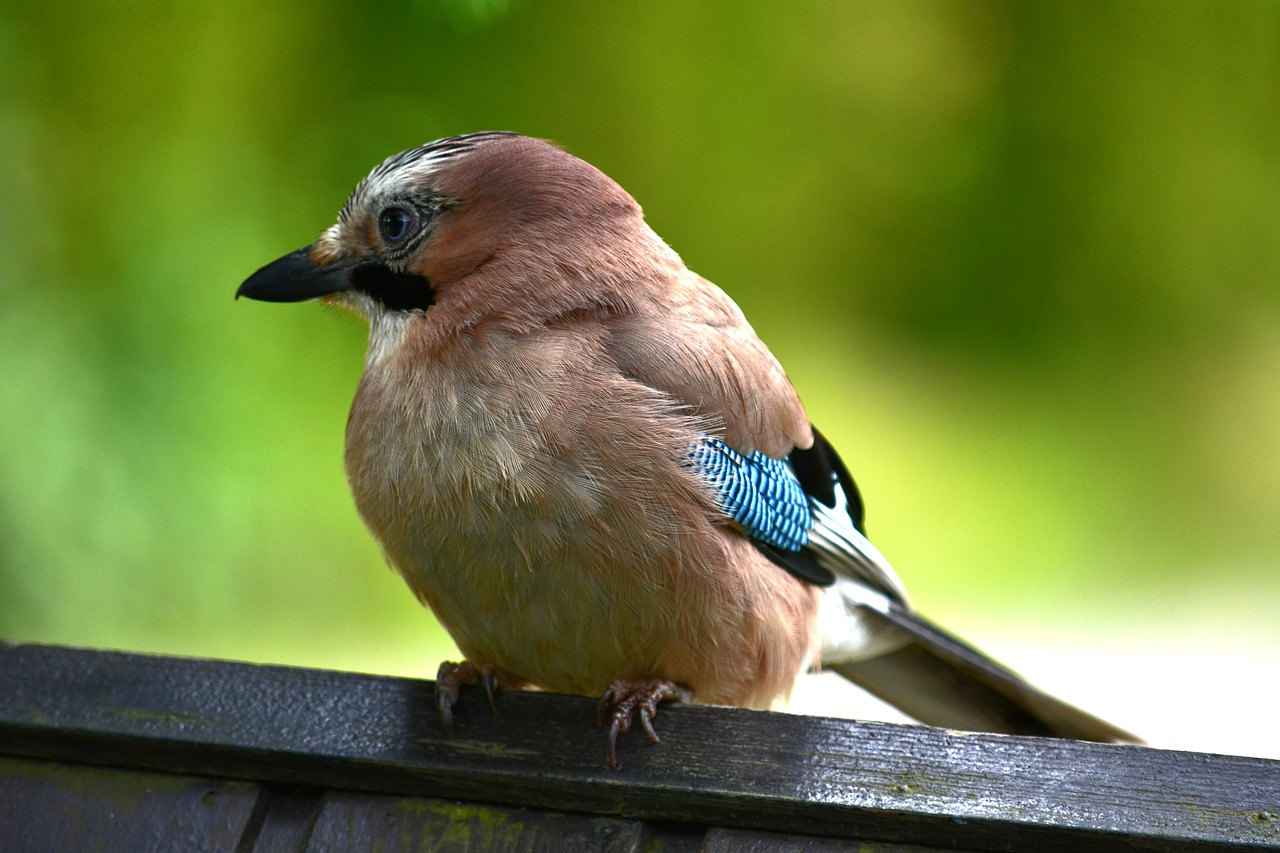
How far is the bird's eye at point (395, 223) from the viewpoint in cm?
195

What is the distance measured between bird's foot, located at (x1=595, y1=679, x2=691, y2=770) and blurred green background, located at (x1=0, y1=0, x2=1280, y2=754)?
1.42 meters

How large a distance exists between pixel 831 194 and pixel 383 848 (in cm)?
198

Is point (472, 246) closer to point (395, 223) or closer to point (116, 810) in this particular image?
point (395, 223)

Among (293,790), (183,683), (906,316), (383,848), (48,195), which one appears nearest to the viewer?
(383,848)

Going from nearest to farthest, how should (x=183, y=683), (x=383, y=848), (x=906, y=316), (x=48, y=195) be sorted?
1. (x=383, y=848)
2. (x=183, y=683)
3. (x=48, y=195)
4. (x=906, y=316)

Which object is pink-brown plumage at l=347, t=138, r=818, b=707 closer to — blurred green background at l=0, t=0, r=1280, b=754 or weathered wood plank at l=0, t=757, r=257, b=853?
weathered wood plank at l=0, t=757, r=257, b=853

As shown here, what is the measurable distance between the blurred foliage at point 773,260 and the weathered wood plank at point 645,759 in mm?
1108

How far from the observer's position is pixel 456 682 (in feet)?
5.81

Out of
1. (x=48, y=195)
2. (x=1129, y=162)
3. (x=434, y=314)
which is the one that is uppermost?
(x=1129, y=162)

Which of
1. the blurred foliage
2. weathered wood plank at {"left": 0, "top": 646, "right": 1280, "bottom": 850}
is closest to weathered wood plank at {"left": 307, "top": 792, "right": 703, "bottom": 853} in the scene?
weathered wood plank at {"left": 0, "top": 646, "right": 1280, "bottom": 850}

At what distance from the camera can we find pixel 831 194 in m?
3.07

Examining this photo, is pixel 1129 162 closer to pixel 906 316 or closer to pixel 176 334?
pixel 906 316

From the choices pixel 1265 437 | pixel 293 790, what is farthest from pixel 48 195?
pixel 1265 437

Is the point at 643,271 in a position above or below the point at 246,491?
above
